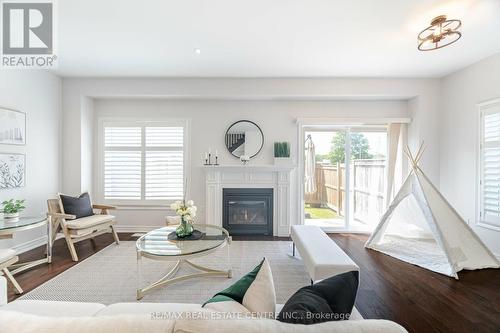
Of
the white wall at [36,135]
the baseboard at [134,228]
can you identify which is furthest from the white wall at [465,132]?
the white wall at [36,135]

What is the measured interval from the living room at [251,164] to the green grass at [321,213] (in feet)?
0.13

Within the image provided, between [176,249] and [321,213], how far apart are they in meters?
3.13

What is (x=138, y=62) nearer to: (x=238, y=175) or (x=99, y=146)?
(x=99, y=146)

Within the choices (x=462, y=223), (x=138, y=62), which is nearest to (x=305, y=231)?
(x=462, y=223)

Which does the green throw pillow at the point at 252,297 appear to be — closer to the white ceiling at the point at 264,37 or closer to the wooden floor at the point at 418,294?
the wooden floor at the point at 418,294

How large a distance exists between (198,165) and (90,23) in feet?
8.53

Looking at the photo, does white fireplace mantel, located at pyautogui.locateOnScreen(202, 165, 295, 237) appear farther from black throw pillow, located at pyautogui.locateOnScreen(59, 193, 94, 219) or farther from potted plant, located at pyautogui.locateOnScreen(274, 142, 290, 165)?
black throw pillow, located at pyautogui.locateOnScreen(59, 193, 94, 219)

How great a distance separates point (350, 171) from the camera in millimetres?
4465

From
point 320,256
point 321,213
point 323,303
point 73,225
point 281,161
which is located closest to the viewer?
point 323,303

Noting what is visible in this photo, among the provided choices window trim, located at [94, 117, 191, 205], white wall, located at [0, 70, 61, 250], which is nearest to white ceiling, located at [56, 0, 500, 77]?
white wall, located at [0, 70, 61, 250]

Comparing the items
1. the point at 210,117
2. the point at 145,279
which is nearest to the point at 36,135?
the point at 210,117

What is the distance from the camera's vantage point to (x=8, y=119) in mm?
3227

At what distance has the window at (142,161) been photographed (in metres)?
4.47

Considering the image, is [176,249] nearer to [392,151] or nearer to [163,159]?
[163,159]
